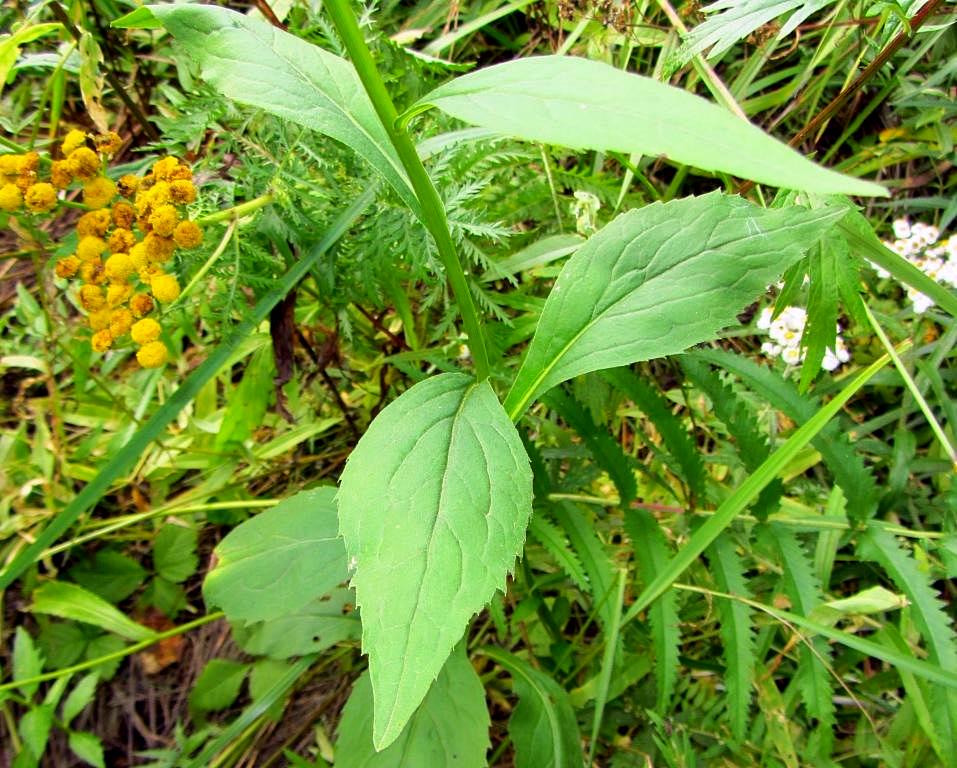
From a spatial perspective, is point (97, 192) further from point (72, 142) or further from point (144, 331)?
point (144, 331)

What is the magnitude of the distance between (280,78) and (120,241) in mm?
402

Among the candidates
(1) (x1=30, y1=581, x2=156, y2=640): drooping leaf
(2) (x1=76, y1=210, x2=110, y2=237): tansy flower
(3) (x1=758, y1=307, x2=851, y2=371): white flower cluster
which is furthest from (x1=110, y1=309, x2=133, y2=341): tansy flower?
→ (3) (x1=758, y1=307, x2=851, y2=371): white flower cluster

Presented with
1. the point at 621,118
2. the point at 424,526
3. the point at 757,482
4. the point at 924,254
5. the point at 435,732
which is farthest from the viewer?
the point at 924,254

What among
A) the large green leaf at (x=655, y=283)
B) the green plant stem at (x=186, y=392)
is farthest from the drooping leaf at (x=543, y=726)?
the green plant stem at (x=186, y=392)

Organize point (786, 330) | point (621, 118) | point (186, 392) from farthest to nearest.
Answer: point (786, 330)
point (186, 392)
point (621, 118)

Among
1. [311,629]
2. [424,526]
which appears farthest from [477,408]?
[311,629]

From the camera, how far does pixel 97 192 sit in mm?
1141

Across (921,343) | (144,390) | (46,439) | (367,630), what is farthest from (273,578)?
(921,343)

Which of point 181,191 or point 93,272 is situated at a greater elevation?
point 181,191

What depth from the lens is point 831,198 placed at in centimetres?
111

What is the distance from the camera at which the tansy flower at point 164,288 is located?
3.62 feet

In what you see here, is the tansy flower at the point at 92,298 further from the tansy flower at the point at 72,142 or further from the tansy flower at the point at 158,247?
the tansy flower at the point at 72,142

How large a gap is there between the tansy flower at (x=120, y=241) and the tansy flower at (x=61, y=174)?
95mm

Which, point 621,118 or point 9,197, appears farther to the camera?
point 9,197
